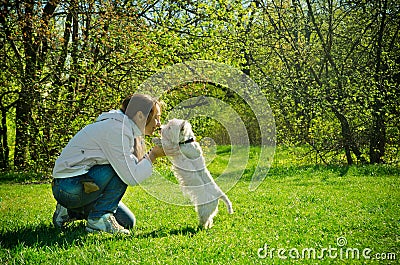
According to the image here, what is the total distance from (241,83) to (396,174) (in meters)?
4.10

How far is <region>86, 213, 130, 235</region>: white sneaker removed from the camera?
15.3 ft

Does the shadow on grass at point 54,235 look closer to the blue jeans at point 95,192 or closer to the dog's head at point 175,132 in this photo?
the blue jeans at point 95,192

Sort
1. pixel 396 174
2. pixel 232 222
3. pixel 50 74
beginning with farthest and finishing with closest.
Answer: pixel 50 74, pixel 396 174, pixel 232 222

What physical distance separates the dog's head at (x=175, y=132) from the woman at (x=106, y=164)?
133mm

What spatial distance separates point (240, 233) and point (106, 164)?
1493mm

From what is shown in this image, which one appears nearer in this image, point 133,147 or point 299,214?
point 133,147

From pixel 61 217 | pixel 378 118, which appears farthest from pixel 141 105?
pixel 378 118

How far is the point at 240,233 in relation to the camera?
15.5ft

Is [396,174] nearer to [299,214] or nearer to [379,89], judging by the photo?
[379,89]

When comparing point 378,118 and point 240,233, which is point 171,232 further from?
point 378,118

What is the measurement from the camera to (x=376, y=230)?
4793 mm

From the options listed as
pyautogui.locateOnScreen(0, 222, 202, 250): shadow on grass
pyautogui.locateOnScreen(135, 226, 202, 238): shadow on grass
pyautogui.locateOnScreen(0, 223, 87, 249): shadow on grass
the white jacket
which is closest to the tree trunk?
pyautogui.locateOnScreen(135, 226, 202, 238): shadow on grass

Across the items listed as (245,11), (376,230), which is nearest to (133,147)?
(376,230)

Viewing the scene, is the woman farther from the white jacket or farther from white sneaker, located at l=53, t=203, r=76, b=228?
white sneaker, located at l=53, t=203, r=76, b=228
